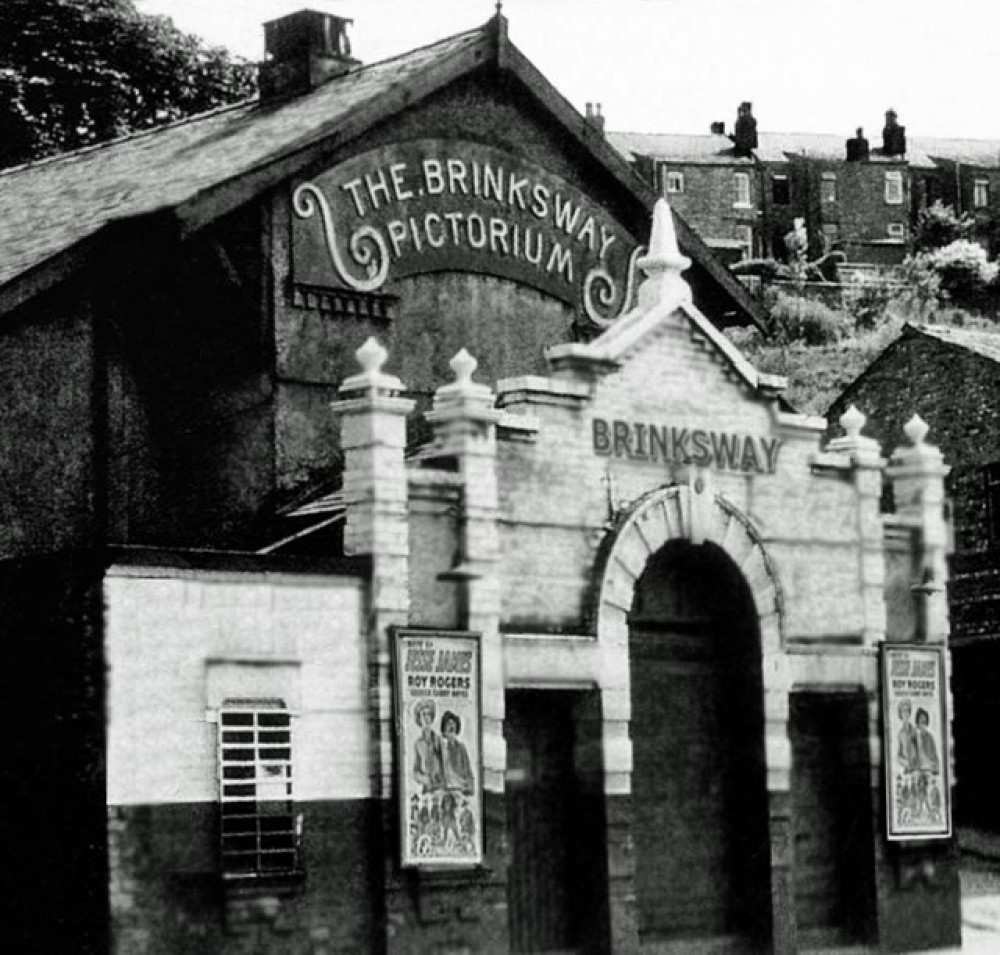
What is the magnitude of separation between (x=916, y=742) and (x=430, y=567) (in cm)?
684

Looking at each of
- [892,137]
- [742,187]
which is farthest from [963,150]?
[742,187]

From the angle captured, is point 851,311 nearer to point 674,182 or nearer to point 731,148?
point 674,182

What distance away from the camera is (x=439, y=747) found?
2409cm

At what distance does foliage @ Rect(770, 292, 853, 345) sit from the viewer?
87.6 m

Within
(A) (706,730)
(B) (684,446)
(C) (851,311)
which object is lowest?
(A) (706,730)

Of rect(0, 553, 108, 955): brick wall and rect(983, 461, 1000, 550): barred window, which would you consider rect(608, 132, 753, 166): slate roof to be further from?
rect(0, 553, 108, 955): brick wall

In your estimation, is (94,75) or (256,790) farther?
(94,75)

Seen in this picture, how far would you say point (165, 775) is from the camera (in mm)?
22062

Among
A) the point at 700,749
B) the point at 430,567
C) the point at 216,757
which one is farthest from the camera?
the point at 700,749

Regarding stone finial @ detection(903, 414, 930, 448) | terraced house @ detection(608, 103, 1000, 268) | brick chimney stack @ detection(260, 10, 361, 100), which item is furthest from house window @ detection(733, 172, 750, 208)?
stone finial @ detection(903, 414, 930, 448)

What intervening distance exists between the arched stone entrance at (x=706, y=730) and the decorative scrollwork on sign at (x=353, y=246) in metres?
3.82

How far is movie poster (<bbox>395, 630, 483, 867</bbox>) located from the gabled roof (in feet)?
15.8

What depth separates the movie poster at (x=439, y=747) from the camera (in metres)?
23.8

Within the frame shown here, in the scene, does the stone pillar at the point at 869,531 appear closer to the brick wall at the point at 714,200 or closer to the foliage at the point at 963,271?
the foliage at the point at 963,271
